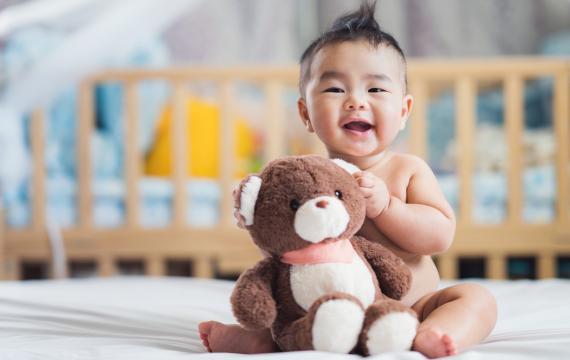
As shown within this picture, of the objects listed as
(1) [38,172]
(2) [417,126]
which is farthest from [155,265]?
(2) [417,126]

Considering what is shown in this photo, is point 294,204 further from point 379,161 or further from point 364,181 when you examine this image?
point 379,161

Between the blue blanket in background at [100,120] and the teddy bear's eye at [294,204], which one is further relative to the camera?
the blue blanket in background at [100,120]

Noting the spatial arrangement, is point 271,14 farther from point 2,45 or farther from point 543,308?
point 543,308

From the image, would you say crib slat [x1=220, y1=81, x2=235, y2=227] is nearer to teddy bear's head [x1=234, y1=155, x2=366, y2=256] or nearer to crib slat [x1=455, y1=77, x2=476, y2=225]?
crib slat [x1=455, y1=77, x2=476, y2=225]

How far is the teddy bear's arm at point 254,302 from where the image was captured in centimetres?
75

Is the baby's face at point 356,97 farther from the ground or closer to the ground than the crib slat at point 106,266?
farther from the ground

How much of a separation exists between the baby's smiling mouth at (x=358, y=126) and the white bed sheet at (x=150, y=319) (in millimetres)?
283

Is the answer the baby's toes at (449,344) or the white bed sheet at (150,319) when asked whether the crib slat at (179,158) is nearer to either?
the white bed sheet at (150,319)

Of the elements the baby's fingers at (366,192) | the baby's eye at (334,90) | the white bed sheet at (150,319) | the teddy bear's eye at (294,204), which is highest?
the baby's eye at (334,90)

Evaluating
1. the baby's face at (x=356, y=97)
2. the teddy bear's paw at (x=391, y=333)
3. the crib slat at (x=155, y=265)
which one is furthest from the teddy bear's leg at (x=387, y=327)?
the crib slat at (x=155, y=265)

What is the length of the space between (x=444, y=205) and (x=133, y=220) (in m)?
1.42

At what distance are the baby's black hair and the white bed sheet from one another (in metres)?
0.36

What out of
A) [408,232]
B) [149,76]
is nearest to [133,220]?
[149,76]

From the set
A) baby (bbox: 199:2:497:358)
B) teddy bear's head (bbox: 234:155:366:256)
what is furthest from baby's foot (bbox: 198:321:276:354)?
teddy bear's head (bbox: 234:155:366:256)
